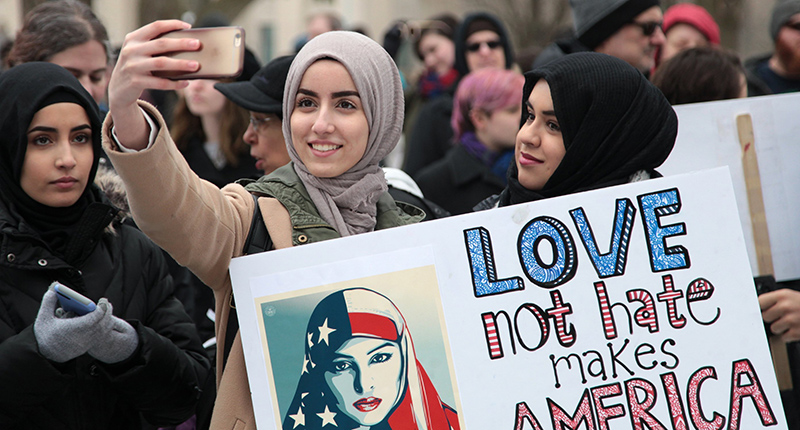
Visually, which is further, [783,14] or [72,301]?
[783,14]

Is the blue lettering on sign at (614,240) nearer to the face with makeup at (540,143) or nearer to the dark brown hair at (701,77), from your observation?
the face with makeup at (540,143)

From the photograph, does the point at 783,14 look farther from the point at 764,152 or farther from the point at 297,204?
the point at 297,204

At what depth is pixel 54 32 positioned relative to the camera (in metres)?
3.67

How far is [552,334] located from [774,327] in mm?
905

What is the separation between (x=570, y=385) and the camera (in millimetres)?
2260

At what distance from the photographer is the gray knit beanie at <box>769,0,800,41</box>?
5447mm

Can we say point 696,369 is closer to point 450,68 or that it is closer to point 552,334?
point 552,334

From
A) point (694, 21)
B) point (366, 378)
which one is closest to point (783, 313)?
point (366, 378)

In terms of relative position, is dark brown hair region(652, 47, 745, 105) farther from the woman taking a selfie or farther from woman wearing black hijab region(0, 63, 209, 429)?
woman wearing black hijab region(0, 63, 209, 429)

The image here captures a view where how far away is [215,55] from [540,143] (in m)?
1.15

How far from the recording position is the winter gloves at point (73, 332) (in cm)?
219

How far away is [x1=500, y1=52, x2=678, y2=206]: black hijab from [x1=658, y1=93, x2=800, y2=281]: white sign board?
1.81 ft

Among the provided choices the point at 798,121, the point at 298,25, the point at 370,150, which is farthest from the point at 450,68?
the point at 298,25

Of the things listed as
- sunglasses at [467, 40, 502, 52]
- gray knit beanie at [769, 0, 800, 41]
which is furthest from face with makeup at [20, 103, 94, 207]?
gray knit beanie at [769, 0, 800, 41]
